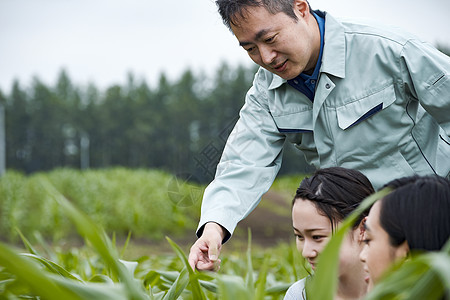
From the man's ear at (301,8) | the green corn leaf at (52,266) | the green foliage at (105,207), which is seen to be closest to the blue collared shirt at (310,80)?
the man's ear at (301,8)

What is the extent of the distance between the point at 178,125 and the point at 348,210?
30.3 m

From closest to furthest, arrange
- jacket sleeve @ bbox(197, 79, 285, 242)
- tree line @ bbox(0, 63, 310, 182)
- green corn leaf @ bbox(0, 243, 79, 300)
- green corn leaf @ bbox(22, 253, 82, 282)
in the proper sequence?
green corn leaf @ bbox(0, 243, 79, 300)
green corn leaf @ bbox(22, 253, 82, 282)
jacket sleeve @ bbox(197, 79, 285, 242)
tree line @ bbox(0, 63, 310, 182)

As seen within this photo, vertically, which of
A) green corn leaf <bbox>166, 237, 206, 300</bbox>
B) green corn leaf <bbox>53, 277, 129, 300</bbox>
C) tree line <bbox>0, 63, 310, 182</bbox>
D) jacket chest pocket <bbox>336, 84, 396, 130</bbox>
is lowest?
tree line <bbox>0, 63, 310, 182</bbox>

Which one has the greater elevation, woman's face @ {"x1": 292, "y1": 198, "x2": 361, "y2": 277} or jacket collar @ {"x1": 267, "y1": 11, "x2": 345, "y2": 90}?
jacket collar @ {"x1": 267, "y1": 11, "x2": 345, "y2": 90}

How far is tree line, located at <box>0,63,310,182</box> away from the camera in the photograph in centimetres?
3053

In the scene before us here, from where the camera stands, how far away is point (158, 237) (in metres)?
7.57

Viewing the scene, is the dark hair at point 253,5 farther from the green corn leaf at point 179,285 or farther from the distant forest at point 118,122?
the distant forest at point 118,122

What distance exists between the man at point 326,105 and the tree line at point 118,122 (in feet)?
85.9

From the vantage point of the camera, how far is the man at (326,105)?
163 centimetres

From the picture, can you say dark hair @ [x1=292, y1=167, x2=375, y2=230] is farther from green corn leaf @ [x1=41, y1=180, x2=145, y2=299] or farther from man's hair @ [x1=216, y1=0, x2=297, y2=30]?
green corn leaf @ [x1=41, y1=180, x2=145, y2=299]

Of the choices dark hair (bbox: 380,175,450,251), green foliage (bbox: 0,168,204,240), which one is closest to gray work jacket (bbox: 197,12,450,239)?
dark hair (bbox: 380,175,450,251)

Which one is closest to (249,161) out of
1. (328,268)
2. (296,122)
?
(296,122)

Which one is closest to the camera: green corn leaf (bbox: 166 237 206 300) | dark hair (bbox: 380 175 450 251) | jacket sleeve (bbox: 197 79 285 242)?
dark hair (bbox: 380 175 450 251)

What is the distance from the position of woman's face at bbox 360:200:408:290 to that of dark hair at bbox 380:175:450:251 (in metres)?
0.01
